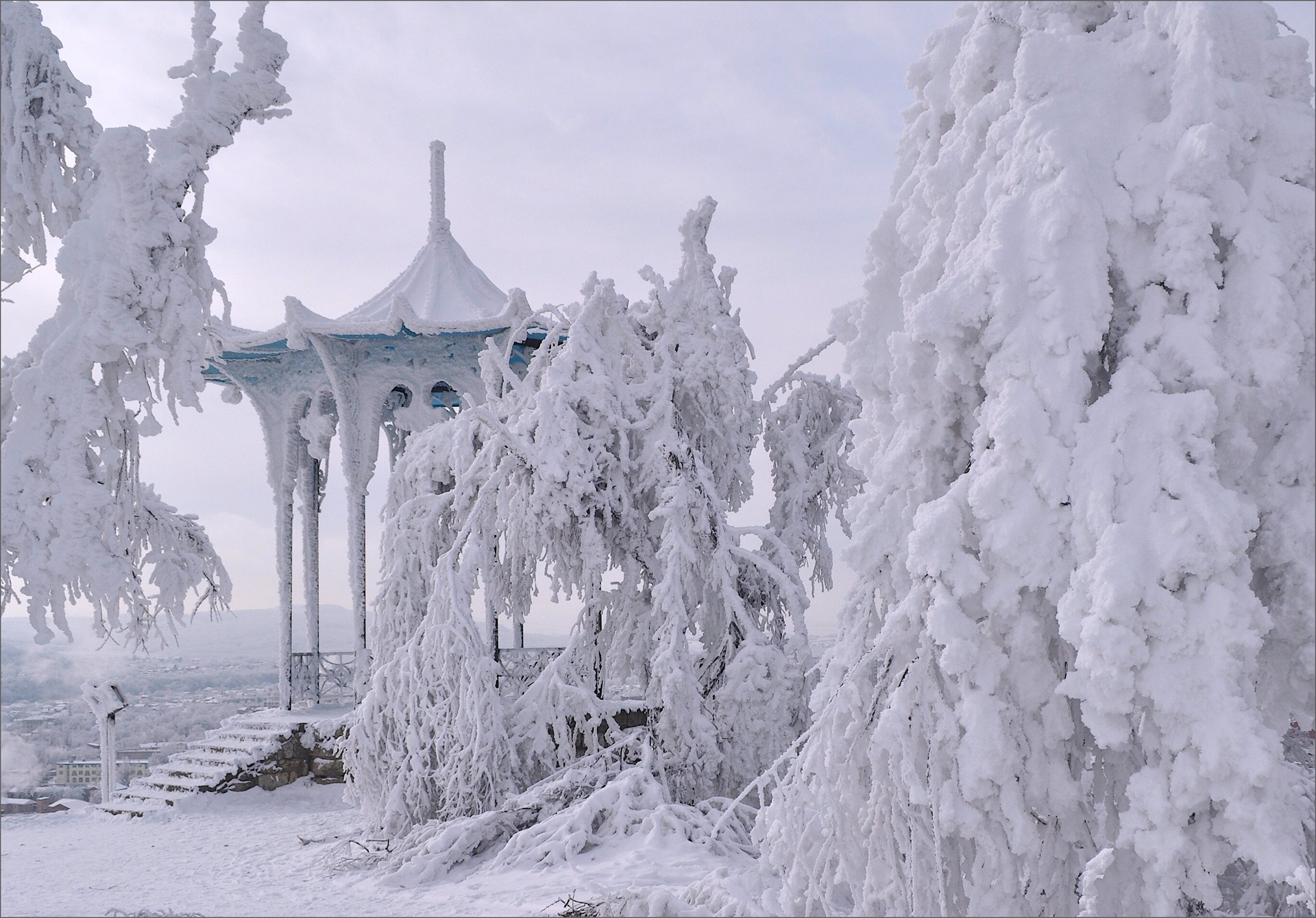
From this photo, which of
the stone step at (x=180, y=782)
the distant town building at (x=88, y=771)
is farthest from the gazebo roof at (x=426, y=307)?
the distant town building at (x=88, y=771)

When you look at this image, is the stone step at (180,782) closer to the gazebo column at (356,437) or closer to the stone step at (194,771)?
the stone step at (194,771)

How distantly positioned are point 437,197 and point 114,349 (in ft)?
33.5

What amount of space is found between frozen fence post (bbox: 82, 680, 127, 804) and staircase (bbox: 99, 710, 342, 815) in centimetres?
29

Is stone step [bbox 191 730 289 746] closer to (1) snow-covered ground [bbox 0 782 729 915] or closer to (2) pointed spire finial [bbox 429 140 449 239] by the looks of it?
(1) snow-covered ground [bbox 0 782 729 915]

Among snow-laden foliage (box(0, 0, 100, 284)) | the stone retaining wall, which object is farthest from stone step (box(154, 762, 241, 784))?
snow-laden foliage (box(0, 0, 100, 284))

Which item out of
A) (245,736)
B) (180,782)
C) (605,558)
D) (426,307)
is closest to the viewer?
(605,558)

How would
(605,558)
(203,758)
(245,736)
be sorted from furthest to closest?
(245,736), (203,758), (605,558)

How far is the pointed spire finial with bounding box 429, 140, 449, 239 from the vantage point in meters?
15.9

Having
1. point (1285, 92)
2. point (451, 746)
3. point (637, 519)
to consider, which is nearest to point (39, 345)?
point (451, 746)

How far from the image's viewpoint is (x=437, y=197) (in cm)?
1611

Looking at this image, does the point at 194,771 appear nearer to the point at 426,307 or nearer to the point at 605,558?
the point at 426,307

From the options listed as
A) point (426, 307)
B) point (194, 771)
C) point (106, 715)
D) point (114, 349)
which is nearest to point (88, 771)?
point (106, 715)

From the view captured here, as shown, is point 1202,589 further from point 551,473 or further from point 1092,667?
point 551,473

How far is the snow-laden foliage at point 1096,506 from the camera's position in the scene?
12.2 ft
